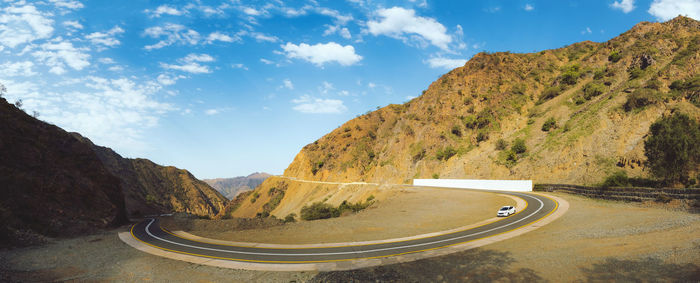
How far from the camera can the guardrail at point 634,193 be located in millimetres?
19656

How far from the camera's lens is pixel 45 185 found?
68.9 ft

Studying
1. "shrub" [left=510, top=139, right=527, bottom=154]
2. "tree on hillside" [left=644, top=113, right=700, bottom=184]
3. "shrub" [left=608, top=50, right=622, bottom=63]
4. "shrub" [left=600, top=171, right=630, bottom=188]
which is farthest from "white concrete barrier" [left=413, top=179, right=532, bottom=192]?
"shrub" [left=608, top=50, right=622, bottom=63]

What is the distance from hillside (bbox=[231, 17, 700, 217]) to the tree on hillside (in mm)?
6316

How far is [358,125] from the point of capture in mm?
105500

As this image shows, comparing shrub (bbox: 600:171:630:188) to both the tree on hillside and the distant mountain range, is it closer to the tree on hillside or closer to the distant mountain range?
the tree on hillside

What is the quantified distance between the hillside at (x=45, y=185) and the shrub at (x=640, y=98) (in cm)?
6372

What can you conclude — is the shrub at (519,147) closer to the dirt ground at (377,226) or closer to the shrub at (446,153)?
the shrub at (446,153)

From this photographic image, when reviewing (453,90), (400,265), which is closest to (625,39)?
(453,90)

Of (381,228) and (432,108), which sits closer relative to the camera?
(381,228)

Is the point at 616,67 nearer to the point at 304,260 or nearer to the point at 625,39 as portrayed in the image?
the point at 625,39

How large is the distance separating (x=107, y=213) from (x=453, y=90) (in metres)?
74.8

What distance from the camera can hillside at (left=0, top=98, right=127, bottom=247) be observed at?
18156 millimetres

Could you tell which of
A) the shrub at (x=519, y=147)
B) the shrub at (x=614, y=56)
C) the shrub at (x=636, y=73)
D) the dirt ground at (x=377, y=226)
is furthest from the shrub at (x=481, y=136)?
the dirt ground at (x=377, y=226)

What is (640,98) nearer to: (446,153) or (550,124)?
(550,124)
